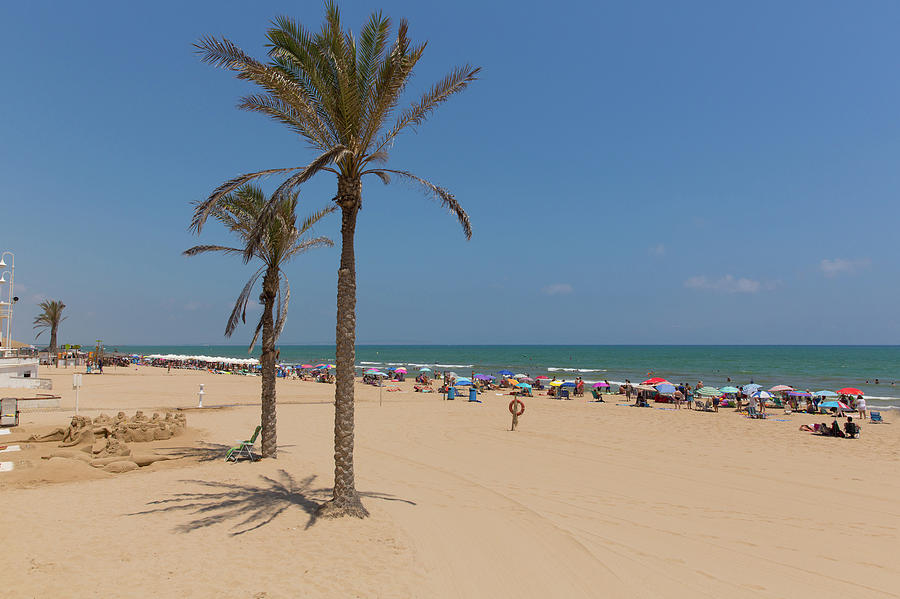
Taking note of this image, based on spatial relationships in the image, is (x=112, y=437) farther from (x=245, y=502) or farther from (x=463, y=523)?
(x=463, y=523)

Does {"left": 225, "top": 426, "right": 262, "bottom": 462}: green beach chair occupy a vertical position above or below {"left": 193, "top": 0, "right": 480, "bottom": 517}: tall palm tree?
below

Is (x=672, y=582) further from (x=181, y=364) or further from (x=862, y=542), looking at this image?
(x=181, y=364)

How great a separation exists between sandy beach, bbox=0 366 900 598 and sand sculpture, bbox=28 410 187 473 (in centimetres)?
51

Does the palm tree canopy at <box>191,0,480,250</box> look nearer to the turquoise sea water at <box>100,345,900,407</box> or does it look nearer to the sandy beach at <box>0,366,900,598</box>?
the sandy beach at <box>0,366,900,598</box>

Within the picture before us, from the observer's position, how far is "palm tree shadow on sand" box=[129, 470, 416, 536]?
718cm

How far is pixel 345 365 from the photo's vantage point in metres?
7.39

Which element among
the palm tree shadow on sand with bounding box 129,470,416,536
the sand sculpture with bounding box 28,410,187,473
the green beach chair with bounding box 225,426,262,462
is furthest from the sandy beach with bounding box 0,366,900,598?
the sand sculpture with bounding box 28,410,187,473

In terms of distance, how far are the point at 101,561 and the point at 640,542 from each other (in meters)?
6.78

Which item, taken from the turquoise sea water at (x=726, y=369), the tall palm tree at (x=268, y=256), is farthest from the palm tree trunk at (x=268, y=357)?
the turquoise sea water at (x=726, y=369)

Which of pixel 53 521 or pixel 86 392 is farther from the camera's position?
pixel 86 392

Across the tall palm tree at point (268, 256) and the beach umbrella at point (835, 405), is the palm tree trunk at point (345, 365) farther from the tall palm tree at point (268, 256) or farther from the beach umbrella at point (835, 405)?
the beach umbrella at point (835, 405)

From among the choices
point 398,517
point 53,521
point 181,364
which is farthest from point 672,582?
point 181,364

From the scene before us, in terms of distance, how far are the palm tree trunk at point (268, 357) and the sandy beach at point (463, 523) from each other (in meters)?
0.65

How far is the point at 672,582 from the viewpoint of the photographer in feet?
19.1
